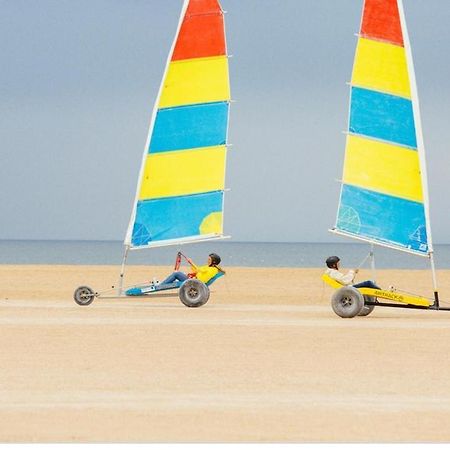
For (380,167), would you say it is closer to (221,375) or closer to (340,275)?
(340,275)

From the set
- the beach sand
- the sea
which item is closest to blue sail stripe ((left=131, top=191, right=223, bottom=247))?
the beach sand

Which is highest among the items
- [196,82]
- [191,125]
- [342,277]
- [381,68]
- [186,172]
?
[196,82]

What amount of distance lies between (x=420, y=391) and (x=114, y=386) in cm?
275

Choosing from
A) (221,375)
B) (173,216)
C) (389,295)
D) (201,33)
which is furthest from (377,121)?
(221,375)

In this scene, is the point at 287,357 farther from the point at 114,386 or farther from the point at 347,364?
the point at 114,386

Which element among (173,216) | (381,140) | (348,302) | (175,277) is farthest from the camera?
(173,216)

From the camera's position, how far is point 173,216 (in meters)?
23.5

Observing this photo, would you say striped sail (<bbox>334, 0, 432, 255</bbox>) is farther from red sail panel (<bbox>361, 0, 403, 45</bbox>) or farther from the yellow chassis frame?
the yellow chassis frame

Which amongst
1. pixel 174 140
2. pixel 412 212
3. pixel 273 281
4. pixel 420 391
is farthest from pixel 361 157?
pixel 273 281

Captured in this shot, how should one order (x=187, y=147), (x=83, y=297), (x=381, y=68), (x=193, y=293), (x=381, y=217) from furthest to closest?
1. (x=187, y=147)
2. (x=83, y=297)
3. (x=193, y=293)
4. (x=381, y=68)
5. (x=381, y=217)

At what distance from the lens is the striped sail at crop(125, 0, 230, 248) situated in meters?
23.5

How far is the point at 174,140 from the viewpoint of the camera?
2366 centimetres

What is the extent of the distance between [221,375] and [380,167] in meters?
9.63

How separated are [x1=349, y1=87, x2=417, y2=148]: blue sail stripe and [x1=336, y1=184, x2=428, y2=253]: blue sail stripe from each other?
3.16 feet
